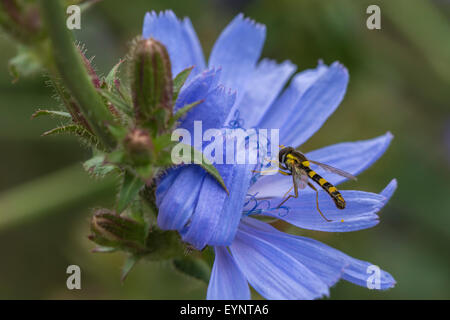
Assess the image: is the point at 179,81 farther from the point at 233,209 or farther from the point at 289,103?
the point at 289,103

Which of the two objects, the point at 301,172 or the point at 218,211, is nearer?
the point at 218,211

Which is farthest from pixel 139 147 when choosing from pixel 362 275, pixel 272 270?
pixel 362 275

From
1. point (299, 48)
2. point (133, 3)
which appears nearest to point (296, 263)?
point (299, 48)

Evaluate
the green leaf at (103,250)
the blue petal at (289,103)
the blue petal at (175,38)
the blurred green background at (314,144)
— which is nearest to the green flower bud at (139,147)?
the green leaf at (103,250)

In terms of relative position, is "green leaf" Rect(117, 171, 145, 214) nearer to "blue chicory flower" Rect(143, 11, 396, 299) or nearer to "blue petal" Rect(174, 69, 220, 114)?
"blue chicory flower" Rect(143, 11, 396, 299)

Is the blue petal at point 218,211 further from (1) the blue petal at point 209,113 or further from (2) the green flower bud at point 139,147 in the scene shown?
(2) the green flower bud at point 139,147

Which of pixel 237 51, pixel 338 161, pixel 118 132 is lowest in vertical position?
pixel 118 132
